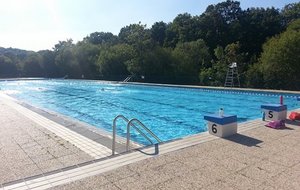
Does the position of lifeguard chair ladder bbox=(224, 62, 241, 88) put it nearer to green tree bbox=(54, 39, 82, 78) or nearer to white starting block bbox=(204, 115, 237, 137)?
white starting block bbox=(204, 115, 237, 137)

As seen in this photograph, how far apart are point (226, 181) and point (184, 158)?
896 mm

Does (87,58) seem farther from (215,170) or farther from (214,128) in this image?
(215,170)

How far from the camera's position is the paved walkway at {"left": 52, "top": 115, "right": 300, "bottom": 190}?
10.8 feet

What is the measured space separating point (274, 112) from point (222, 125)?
6.85 feet

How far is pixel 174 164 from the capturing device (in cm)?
392

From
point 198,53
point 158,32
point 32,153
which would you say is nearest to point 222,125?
point 32,153

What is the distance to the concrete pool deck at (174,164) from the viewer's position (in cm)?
333

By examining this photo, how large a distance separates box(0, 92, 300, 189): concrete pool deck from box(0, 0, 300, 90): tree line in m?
11.5

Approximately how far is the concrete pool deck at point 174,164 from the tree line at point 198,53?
1150cm

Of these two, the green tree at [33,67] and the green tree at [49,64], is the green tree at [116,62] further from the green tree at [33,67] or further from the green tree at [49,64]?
the green tree at [33,67]

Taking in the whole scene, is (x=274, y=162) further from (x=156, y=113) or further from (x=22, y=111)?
(x=22, y=111)

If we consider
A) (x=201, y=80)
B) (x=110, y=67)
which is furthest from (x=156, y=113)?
(x=110, y=67)

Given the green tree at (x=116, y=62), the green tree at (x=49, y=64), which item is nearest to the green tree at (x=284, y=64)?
the green tree at (x=116, y=62)

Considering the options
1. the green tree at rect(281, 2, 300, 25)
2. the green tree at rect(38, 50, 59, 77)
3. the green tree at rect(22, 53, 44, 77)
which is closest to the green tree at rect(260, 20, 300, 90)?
the green tree at rect(281, 2, 300, 25)
